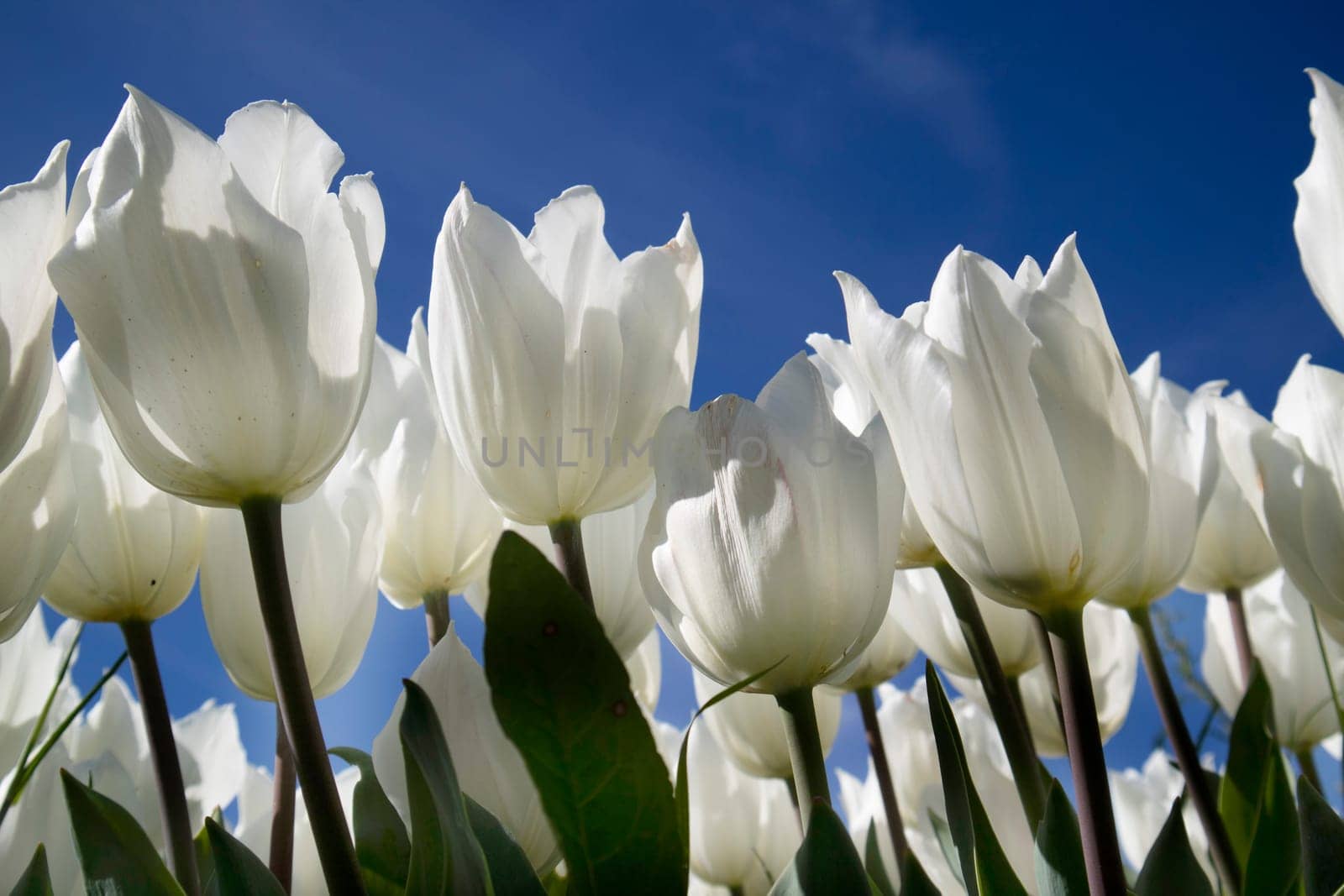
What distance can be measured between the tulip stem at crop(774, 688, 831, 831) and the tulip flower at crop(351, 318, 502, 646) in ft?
1.35

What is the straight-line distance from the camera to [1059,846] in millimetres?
667

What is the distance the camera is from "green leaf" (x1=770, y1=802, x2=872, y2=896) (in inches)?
22.3

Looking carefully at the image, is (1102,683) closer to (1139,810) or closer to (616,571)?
(1139,810)

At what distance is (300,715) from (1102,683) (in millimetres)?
993

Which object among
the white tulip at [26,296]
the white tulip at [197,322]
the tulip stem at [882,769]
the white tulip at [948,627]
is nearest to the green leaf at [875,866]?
the tulip stem at [882,769]

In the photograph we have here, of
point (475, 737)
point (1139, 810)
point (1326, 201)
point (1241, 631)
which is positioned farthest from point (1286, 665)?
point (475, 737)

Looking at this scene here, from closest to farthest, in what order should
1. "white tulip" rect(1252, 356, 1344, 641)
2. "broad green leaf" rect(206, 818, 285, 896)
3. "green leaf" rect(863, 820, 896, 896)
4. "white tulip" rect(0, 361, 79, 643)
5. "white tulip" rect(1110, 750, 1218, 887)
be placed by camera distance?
1. "broad green leaf" rect(206, 818, 285, 896)
2. "white tulip" rect(0, 361, 79, 643)
3. "white tulip" rect(1252, 356, 1344, 641)
4. "green leaf" rect(863, 820, 896, 896)
5. "white tulip" rect(1110, 750, 1218, 887)

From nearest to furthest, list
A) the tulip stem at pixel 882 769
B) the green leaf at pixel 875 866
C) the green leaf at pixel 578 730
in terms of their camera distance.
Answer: the green leaf at pixel 578 730, the green leaf at pixel 875 866, the tulip stem at pixel 882 769

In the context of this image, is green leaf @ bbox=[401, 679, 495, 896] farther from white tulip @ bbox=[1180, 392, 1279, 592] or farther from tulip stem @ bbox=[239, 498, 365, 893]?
white tulip @ bbox=[1180, 392, 1279, 592]

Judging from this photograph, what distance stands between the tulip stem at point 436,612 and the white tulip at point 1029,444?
50 cm

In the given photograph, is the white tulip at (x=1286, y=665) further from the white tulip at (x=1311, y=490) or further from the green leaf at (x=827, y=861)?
the green leaf at (x=827, y=861)

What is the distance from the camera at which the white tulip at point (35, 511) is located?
70 cm

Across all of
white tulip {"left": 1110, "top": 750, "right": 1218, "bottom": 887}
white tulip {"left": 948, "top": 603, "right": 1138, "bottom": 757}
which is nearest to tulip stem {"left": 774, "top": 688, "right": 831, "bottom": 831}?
white tulip {"left": 948, "top": 603, "right": 1138, "bottom": 757}

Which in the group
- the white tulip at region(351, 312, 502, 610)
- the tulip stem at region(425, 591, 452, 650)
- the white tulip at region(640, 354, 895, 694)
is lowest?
the white tulip at region(640, 354, 895, 694)
